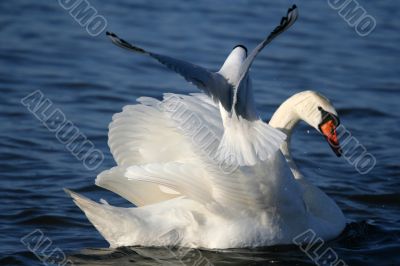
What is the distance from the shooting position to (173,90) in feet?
38.0

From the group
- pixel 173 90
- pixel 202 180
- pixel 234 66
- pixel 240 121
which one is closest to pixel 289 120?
pixel 202 180

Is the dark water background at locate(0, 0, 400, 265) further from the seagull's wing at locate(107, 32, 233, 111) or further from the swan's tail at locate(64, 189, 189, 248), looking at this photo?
the seagull's wing at locate(107, 32, 233, 111)

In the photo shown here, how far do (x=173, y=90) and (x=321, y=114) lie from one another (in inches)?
178

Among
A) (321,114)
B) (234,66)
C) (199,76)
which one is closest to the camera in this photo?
(199,76)

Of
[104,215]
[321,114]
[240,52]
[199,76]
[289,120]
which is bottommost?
[104,215]

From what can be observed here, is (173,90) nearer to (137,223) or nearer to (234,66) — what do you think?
(137,223)

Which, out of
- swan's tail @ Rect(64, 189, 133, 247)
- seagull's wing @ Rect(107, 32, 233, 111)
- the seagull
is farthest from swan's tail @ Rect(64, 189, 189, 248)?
seagull's wing @ Rect(107, 32, 233, 111)

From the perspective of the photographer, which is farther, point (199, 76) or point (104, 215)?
point (104, 215)

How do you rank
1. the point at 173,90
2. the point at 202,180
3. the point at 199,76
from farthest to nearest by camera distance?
the point at 173,90, the point at 202,180, the point at 199,76

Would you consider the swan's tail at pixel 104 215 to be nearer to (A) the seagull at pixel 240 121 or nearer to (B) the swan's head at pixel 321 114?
(A) the seagull at pixel 240 121

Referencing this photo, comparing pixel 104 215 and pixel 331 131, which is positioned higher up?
pixel 331 131

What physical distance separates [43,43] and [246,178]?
26.2ft

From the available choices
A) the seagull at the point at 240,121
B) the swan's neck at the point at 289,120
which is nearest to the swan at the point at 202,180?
the seagull at the point at 240,121

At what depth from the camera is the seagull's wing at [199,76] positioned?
5.13m
